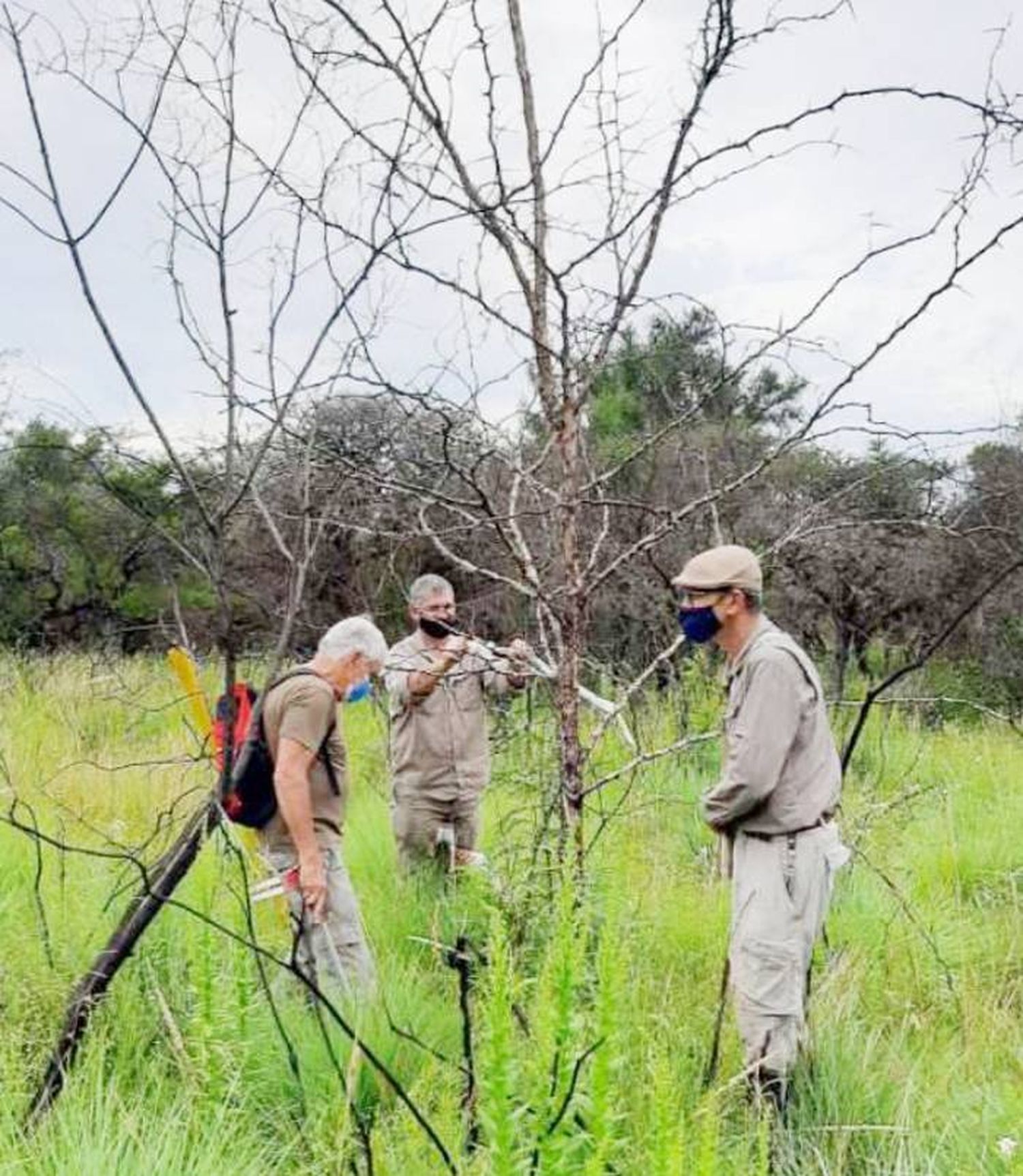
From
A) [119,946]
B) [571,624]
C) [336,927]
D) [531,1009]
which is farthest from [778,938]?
[119,946]

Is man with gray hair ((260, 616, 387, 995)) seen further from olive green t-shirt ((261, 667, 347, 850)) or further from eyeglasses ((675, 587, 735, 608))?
eyeglasses ((675, 587, 735, 608))

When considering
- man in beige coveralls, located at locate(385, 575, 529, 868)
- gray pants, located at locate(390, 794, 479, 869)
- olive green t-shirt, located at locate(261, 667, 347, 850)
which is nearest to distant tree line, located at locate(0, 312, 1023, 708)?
olive green t-shirt, located at locate(261, 667, 347, 850)

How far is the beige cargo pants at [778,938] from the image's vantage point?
402 cm

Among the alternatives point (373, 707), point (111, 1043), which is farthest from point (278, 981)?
point (373, 707)

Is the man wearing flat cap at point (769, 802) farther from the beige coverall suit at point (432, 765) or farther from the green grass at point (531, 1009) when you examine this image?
the beige coverall suit at point (432, 765)

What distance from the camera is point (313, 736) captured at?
457cm

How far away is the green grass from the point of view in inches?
73.8

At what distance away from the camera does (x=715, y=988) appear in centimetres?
498

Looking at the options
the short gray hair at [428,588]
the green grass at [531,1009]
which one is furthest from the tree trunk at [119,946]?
the short gray hair at [428,588]

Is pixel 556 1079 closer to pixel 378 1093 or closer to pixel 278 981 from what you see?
pixel 378 1093

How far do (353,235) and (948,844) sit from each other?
5147 millimetres

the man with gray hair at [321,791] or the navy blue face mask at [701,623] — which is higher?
the navy blue face mask at [701,623]

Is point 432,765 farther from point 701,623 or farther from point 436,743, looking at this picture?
point 701,623

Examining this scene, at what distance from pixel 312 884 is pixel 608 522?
5.41ft
